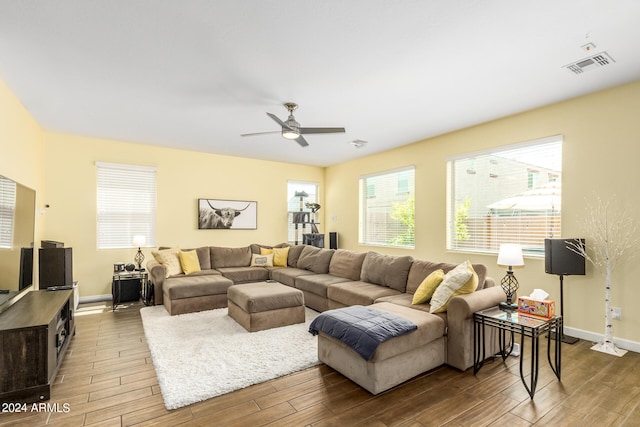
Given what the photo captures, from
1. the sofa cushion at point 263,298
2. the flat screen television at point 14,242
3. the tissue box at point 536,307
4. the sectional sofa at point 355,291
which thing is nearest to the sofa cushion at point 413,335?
the sectional sofa at point 355,291

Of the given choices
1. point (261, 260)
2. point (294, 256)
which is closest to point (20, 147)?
point (261, 260)

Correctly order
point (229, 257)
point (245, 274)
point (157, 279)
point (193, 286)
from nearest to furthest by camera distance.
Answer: point (193, 286) < point (157, 279) < point (245, 274) < point (229, 257)

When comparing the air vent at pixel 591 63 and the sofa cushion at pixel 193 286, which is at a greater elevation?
the air vent at pixel 591 63

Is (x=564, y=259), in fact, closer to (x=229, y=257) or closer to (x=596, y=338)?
(x=596, y=338)

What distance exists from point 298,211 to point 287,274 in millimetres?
2559

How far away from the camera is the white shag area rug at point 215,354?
252 cm

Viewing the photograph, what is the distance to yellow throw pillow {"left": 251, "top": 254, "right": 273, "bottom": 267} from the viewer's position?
20.2 ft

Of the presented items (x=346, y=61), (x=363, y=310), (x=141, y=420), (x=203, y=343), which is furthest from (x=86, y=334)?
(x=346, y=61)

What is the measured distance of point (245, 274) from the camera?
223 inches

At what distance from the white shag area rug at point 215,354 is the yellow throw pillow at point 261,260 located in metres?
1.85

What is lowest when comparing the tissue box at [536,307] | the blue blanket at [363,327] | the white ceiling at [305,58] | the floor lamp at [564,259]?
the blue blanket at [363,327]

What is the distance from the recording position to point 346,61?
2.91 m

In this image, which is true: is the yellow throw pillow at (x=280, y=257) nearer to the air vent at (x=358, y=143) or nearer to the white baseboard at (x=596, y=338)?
the air vent at (x=358, y=143)

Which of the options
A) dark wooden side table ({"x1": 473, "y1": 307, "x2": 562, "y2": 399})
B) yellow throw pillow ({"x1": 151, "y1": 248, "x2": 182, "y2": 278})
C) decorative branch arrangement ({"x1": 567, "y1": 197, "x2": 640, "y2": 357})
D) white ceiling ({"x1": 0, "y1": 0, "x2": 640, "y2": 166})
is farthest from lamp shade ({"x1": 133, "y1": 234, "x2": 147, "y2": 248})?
decorative branch arrangement ({"x1": 567, "y1": 197, "x2": 640, "y2": 357})
